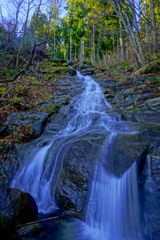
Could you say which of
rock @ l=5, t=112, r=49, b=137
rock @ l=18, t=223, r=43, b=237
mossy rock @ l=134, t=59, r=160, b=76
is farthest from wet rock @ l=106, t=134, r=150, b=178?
mossy rock @ l=134, t=59, r=160, b=76

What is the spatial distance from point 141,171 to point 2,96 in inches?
320

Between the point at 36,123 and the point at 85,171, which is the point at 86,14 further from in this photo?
the point at 85,171

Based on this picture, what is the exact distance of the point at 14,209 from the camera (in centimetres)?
308

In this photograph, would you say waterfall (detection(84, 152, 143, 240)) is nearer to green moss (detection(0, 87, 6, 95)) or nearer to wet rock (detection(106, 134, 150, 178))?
wet rock (detection(106, 134, 150, 178))

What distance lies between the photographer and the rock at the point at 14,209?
9.70ft

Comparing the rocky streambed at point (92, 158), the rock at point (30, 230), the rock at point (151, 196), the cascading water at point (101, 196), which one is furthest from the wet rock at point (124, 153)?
the rock at point (30, 230)

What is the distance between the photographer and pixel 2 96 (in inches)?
332

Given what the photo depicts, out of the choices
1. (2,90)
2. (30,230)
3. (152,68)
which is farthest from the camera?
(152,68)

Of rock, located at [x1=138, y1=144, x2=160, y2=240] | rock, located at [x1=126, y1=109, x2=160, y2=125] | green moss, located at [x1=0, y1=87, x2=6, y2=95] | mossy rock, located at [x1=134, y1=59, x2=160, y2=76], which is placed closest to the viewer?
rock, located at [x1=138, y1=144, x2=160, y2=240]

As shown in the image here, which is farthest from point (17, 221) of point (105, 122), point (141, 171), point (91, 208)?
point (105, 122)

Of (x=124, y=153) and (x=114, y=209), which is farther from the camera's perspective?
(x=124, y=153)

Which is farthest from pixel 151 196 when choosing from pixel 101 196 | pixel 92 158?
pixel 92 158

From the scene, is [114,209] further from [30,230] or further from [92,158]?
[30,230]

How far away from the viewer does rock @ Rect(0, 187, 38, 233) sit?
9.70ft
